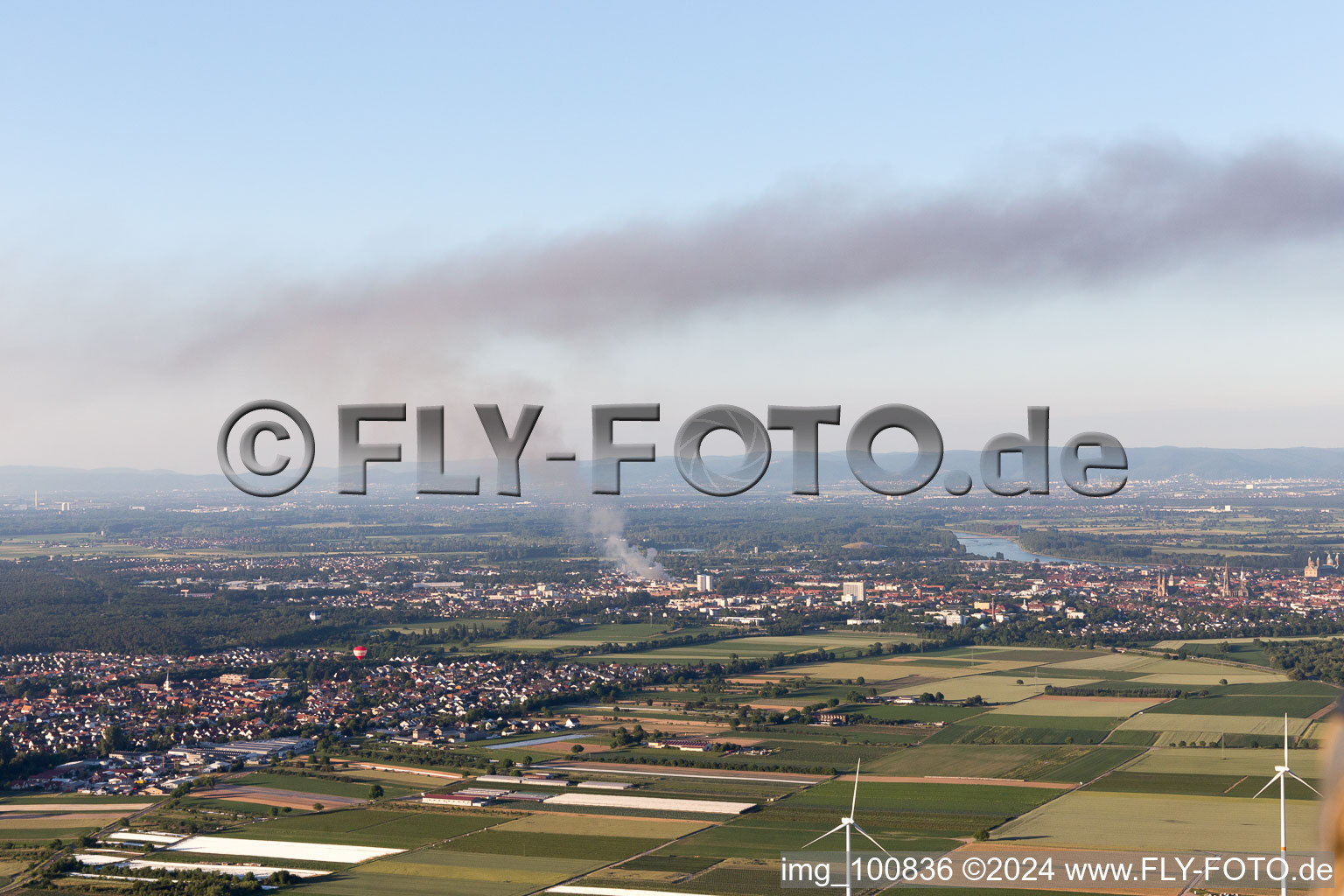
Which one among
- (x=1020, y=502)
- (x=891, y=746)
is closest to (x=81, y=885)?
(x=891, y=746)

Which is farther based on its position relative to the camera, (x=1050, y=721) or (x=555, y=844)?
(x=1050, y=721)

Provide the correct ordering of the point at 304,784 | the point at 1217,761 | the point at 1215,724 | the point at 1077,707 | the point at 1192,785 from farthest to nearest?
the point at 1077,707, the point at 1215,724, the point at 1217,761, the point at 304,784, the point at 1192,785

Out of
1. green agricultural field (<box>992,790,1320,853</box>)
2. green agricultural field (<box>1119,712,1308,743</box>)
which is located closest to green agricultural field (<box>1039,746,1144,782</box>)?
green agricultural field (<box>992,790,1320,853</box>)

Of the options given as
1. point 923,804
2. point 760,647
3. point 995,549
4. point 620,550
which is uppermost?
point 620,550

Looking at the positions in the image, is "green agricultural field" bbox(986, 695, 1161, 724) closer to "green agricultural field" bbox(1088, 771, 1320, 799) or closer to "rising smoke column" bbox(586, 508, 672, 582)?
"green agricultural field" bbox(1088, 771, 1320, 799)

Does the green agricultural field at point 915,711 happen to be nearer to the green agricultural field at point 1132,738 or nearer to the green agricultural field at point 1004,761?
the green agricultural field at point 1004,761

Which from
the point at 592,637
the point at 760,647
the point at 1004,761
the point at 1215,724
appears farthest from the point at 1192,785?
the point at 592,637

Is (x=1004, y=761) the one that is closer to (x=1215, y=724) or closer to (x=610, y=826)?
(x=1215, y=724)
